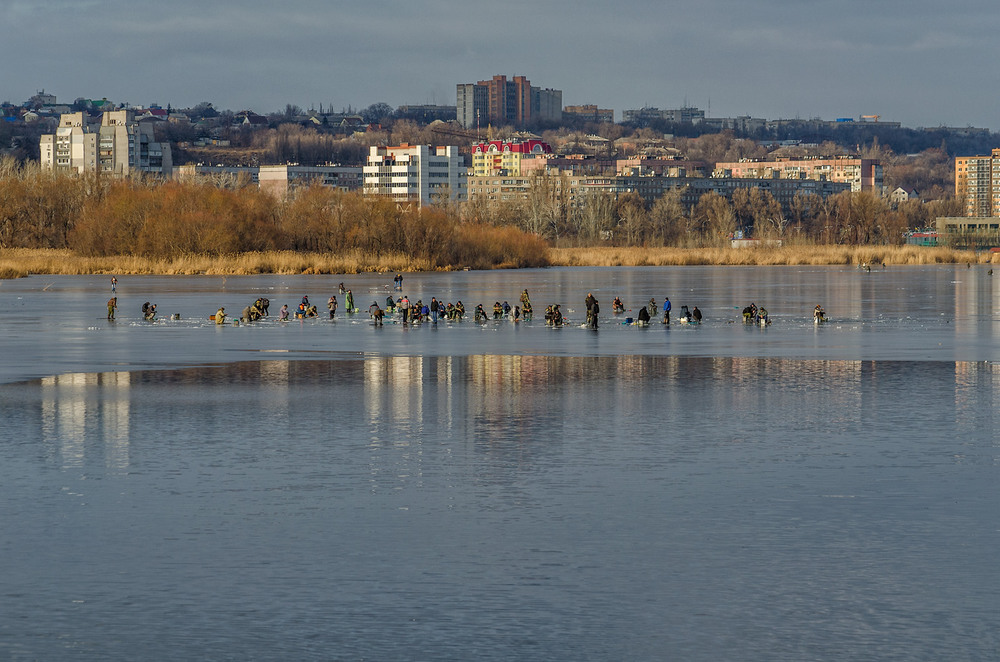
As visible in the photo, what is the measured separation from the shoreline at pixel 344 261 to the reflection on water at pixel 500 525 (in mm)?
66165

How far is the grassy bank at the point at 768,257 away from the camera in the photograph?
361ft

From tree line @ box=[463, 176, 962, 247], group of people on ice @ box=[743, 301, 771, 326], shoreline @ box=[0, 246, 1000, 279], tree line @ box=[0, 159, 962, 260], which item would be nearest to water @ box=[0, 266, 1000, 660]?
group of people on ice @ box=[743, 301, 771, 326]

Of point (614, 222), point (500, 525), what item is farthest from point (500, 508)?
point (614, 222)

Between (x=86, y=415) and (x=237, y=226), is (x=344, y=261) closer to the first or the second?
(x=237, y=226)

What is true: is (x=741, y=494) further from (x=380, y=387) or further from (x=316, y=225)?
(x=316, y=225)

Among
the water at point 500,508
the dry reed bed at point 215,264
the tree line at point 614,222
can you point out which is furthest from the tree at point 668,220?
the water at point 500,508

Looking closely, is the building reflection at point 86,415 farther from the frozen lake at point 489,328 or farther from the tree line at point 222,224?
the tree line at point 222,224

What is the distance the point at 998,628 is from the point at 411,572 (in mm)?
4134

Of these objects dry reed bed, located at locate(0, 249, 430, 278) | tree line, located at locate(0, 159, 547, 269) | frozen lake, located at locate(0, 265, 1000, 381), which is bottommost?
frozen lake, located at locate(0, 265, 1000, 381)

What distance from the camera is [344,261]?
8956 cm

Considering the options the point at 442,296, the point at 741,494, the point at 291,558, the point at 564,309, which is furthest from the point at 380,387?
the point at 442,296

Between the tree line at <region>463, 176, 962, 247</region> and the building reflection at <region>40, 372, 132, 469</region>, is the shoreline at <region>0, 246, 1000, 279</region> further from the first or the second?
the building reflection at <region>40, 372, 132, 469</region>

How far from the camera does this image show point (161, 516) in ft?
40.3

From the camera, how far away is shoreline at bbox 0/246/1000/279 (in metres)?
86.6
